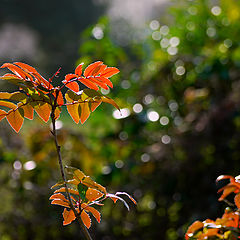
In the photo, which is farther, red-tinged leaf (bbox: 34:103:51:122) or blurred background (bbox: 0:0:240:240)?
blurred background (bbox: 0:0:240:240)

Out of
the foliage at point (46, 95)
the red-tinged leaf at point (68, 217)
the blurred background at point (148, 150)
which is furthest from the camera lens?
the blurred background at point (148, 150)

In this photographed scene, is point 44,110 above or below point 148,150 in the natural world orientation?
above

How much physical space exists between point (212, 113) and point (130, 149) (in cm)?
47

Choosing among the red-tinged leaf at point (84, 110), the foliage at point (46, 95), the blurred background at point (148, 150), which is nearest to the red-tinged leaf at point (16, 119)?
the foliage at point (46, 95)

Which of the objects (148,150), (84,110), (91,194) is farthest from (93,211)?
(148,150)

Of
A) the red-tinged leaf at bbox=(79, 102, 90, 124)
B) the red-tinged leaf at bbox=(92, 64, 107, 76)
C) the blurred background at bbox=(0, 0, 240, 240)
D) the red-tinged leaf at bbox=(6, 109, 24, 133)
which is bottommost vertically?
the blurred background at bbox=(0, 0, 240, 240)

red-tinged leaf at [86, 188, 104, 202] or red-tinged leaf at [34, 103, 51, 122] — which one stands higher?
red-tinged leaf at [34, 103, 51, 122]

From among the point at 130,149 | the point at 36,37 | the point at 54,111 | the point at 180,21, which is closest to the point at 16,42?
the point at 36,37

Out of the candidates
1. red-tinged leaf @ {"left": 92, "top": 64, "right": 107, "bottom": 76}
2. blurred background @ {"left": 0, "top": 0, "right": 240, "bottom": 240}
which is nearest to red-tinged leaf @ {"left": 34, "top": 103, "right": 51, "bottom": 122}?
red-tinged leaf @ {"left": 92, "top": 64, "right": 107, "bottom": 76}

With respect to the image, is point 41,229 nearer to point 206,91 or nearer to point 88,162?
point 88,162

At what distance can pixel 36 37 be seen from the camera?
35.0 ft

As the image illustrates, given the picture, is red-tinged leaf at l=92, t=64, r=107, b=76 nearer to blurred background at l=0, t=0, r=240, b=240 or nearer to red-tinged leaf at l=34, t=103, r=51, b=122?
red-tinged leaf at l=34, t=103, r=51, b=122

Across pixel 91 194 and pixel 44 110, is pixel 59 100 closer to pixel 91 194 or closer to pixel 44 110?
pixel 44 110

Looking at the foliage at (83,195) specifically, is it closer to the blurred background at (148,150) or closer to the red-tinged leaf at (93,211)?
the red-tinged leaf at (93,211)
